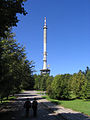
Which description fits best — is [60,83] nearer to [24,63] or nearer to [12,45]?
[24,63]

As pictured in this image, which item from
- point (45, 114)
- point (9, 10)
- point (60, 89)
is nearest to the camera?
point (9, 10)

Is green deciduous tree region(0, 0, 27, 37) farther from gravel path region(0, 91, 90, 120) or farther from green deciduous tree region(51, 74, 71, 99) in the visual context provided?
green deciduous tree region(51, 74, 71, 99)

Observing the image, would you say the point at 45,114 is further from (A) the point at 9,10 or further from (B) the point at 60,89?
(B) the point at 60,89

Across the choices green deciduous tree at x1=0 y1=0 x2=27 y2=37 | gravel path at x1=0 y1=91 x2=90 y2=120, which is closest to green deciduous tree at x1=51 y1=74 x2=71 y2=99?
gravel path at x1=0 y1=91 x2=90 y2=120

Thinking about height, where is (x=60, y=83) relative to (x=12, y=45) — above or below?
below

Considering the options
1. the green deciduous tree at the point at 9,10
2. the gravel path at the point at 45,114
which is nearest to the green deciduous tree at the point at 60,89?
the gravel path at the point at 45,114

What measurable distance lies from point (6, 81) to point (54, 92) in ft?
63.4

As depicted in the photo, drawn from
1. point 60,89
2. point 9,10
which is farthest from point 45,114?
point 60,89

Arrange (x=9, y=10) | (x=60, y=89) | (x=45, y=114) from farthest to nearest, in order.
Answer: (x=60, y=89) < (x=45, y=114) < (x=9, y=10)

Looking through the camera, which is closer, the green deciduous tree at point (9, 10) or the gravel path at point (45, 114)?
the green deciduous tree at point (9, 10)

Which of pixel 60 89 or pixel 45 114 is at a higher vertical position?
pixel 60 89

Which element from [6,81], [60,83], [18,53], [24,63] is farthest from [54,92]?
[6,81]

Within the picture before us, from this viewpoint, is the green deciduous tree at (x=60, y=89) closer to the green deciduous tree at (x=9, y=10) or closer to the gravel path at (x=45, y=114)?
the gravel path at (x=45, y=114)

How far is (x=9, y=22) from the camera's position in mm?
6578
